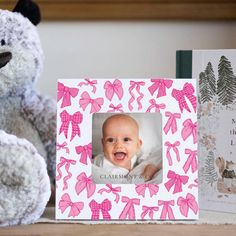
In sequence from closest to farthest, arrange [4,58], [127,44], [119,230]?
1. [119,230]
2. [4,58]
3. [127,44]

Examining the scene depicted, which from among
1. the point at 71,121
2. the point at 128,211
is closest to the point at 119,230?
the point at 128,211

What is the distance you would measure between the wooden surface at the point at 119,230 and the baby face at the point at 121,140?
10cm

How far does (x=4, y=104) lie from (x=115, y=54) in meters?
0.27

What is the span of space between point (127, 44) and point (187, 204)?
0.41m

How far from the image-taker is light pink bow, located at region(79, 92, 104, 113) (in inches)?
29.0

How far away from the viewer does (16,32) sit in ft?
2.66

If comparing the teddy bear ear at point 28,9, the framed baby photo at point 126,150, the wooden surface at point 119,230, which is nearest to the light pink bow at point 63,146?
the framed baby photo at point 126,150

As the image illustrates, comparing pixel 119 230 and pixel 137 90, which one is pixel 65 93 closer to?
pixel 137 90

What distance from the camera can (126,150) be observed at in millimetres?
732

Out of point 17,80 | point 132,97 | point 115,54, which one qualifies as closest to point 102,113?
point 132,97

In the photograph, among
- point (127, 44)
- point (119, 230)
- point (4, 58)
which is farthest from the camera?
point (127, 44)

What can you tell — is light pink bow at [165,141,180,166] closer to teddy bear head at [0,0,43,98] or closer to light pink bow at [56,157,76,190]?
light pink bow at [56,157,76,190]

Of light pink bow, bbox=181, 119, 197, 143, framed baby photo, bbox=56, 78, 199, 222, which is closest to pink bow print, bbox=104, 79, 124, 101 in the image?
framed baby photo, bbox=56, 78, 199, 222

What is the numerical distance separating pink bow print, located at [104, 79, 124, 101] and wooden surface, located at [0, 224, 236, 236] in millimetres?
188
